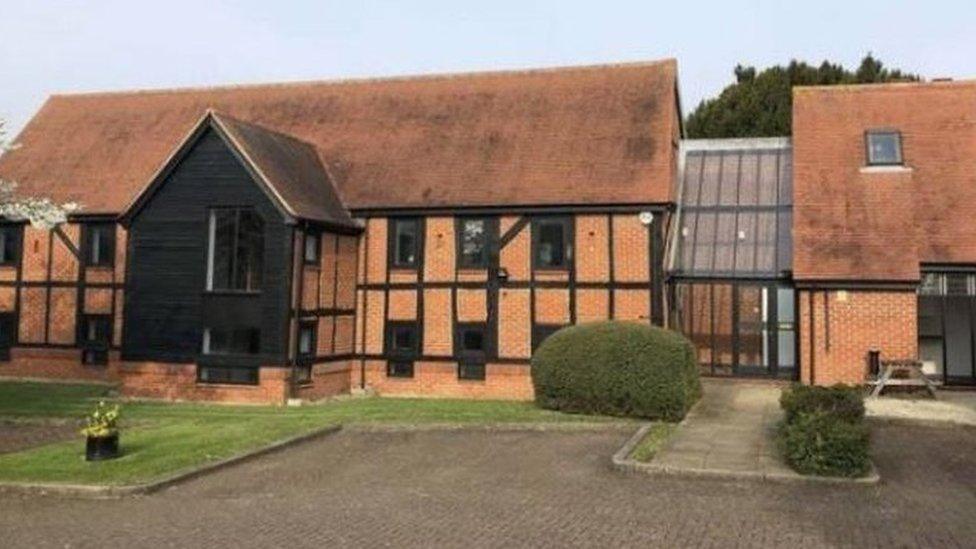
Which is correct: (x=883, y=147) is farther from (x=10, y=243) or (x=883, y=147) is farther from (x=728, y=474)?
(x=10, y=243)

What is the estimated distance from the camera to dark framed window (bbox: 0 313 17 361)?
2511 cm

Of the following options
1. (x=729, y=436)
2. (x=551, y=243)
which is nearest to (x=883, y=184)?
(x=551, y=243)

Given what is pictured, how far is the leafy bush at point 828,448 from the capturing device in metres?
11.6

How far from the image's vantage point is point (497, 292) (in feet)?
71.4

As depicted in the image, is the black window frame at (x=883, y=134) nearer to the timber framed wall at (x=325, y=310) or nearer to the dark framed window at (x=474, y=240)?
the dark framed window at (x=474, y=240)

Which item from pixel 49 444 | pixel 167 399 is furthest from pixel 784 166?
pixel 49 444

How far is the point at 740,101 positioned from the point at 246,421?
2955cm

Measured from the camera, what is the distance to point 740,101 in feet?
132

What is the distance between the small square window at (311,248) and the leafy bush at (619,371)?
6263 mm

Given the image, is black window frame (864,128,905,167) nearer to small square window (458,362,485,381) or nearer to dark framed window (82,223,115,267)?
small square window (458,362,485,381)

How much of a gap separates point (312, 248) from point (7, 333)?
10.0 meters

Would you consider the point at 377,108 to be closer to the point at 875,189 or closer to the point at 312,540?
the point at 875,189

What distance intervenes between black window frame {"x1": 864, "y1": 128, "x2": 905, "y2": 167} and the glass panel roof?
1988mm

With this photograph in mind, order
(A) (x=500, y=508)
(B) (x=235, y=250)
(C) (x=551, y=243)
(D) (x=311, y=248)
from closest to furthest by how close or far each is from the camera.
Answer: (A) (x=500, y=508), (B) (x=235, y=250), (D) (x=311, y=248), (C) (x=551, y=243)
